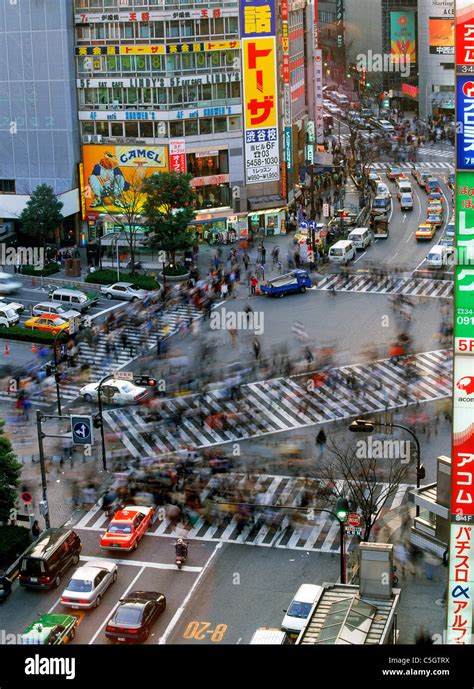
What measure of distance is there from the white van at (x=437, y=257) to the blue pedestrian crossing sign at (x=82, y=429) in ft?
129

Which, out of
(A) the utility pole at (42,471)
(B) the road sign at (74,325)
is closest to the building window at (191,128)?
(B) the road sign at (74,325)

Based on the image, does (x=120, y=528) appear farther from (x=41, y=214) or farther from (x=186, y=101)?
(x=186, y=101)

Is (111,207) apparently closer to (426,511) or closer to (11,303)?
(11,303)

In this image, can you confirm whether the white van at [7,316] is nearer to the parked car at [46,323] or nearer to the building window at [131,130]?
the parked car at [46,323]

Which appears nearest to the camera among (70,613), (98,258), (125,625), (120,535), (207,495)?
(125,625)

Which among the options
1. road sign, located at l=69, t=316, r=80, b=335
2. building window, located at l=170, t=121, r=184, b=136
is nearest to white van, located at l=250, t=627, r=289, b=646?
road sign, located at l=69, t=316, r=80, b=335

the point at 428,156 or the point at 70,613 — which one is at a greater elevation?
the point at 428,156

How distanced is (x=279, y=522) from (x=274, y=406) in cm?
1269

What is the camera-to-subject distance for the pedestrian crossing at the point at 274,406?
50469mm

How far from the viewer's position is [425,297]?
70.6 metres

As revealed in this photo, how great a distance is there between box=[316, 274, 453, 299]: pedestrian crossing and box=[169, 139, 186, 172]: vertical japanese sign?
1432 cm

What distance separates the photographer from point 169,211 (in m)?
76.6

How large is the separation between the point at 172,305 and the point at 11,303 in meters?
9.70

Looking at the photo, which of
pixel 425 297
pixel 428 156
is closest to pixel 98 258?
pixel 425 297
